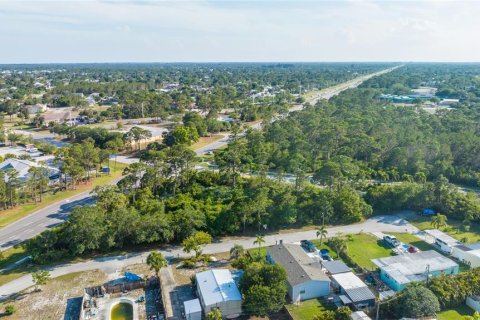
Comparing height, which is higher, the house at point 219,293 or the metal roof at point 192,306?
the house at point 219,293

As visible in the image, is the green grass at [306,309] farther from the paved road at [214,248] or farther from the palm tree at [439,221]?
the palm tree at [439,221]

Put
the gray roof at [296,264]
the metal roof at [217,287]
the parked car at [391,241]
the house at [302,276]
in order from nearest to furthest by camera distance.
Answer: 1. the metal roof at [217,287]
2. the house at [302,276]
3. the gray roof at [296,264]
4. the parked car at [391,241]

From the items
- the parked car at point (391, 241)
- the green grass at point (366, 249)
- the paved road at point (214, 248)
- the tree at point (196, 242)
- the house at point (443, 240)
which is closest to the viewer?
the paved road at point (214, 248)

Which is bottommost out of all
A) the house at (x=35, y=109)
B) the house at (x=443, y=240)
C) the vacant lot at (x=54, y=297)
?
the vacant lot at (x=54, y=297)

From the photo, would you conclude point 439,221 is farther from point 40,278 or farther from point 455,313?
point 40,278

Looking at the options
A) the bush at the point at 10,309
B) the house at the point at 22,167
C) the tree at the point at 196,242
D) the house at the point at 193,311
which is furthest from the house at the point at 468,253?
the house at the point at 22,167

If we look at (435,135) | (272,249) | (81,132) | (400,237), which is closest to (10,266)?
(272,249)
